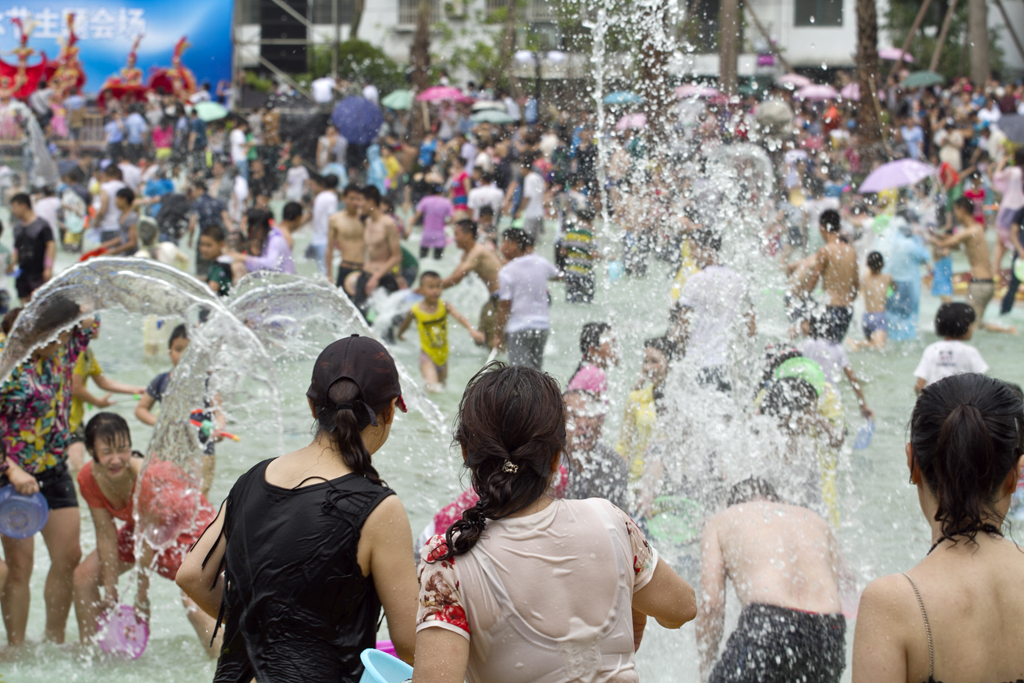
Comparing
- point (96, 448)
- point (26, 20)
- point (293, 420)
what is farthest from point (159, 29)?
point (96, 448)

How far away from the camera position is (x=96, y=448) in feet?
13.7

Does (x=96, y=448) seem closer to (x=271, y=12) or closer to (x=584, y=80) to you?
(x=584, y=80)

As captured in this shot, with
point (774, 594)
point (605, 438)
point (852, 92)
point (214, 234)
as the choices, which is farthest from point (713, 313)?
point (852, 92)

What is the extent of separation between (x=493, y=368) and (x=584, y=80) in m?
8.06

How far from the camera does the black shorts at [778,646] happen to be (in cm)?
306

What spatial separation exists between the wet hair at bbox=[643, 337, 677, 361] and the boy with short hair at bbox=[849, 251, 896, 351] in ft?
12.5

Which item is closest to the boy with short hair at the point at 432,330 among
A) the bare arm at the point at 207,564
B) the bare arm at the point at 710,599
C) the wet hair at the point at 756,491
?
the wet hair at the point at 756,491

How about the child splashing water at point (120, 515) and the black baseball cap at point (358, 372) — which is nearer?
the black baseball cap at point (358, 372)

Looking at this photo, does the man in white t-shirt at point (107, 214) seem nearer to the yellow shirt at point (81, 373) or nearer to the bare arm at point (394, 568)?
the yellow shirt at point (81, 373)

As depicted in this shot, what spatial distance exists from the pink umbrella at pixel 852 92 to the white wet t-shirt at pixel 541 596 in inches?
795

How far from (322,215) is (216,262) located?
347 centimetres

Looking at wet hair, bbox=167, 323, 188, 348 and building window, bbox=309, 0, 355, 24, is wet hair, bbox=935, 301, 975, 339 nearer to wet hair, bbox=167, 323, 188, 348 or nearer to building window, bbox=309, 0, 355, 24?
wet hair, bbox=167, 323, 188, 348

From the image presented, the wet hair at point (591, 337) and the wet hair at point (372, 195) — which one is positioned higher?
the wet hair at point (372, 195)

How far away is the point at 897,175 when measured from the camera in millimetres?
12188
